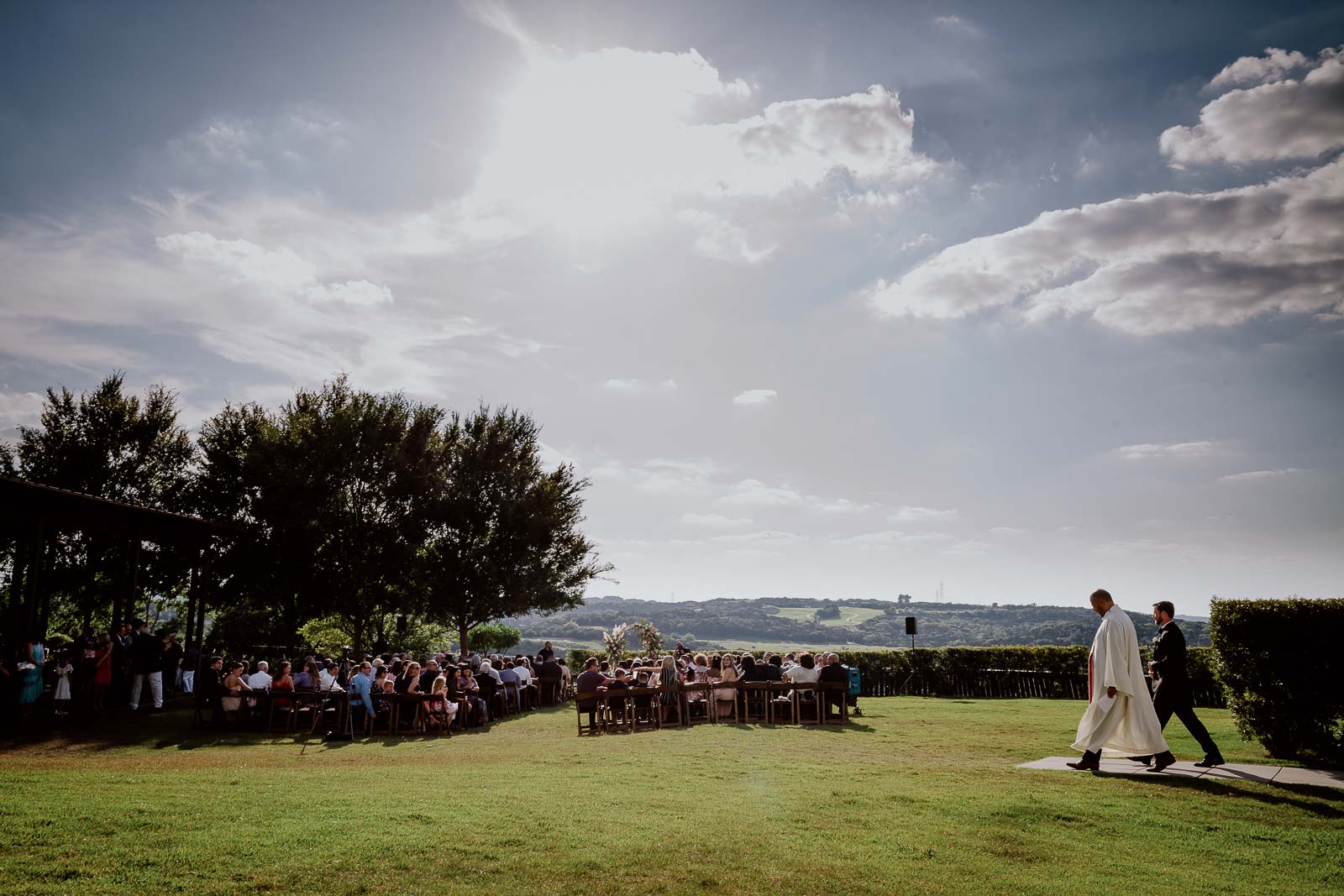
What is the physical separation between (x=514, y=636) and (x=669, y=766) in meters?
31.2

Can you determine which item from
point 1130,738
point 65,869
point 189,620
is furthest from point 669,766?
point 189,620

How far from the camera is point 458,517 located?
30.4 metres

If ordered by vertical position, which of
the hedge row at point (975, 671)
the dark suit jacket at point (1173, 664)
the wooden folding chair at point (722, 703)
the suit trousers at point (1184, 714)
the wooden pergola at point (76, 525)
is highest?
the wooden pergola at point (76, 525)

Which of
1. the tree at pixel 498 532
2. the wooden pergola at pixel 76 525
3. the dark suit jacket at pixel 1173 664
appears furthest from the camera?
the tree at pixel 498 532

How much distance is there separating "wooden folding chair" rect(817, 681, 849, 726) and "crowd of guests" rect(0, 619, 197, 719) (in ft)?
48.5

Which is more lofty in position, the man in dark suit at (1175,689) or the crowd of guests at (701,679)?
the man in dark suit at (1175,689)

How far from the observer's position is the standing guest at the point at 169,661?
18.4m

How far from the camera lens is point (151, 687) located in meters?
18.3

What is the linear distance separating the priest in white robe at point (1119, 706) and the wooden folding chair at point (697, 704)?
326 inches

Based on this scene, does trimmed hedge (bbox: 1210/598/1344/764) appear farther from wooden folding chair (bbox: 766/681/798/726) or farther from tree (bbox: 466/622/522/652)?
tree (bbox: 466/622/522/652)

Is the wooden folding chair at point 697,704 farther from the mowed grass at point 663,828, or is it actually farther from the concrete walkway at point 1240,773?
the concrete walkway at point 1240,773

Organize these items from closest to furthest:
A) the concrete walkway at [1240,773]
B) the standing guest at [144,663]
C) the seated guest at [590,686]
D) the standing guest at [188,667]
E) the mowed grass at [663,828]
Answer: the mowed grass at [663,828] < the concrete walkway at [1240,773] < the seated guest at [590,686] < the standing guest at [144,663] < the standing guest at [188,667]

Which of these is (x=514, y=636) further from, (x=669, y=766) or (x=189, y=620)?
(x=669, y=766)

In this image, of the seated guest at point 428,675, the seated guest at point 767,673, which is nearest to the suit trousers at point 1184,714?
the seated guest at point 767,673
